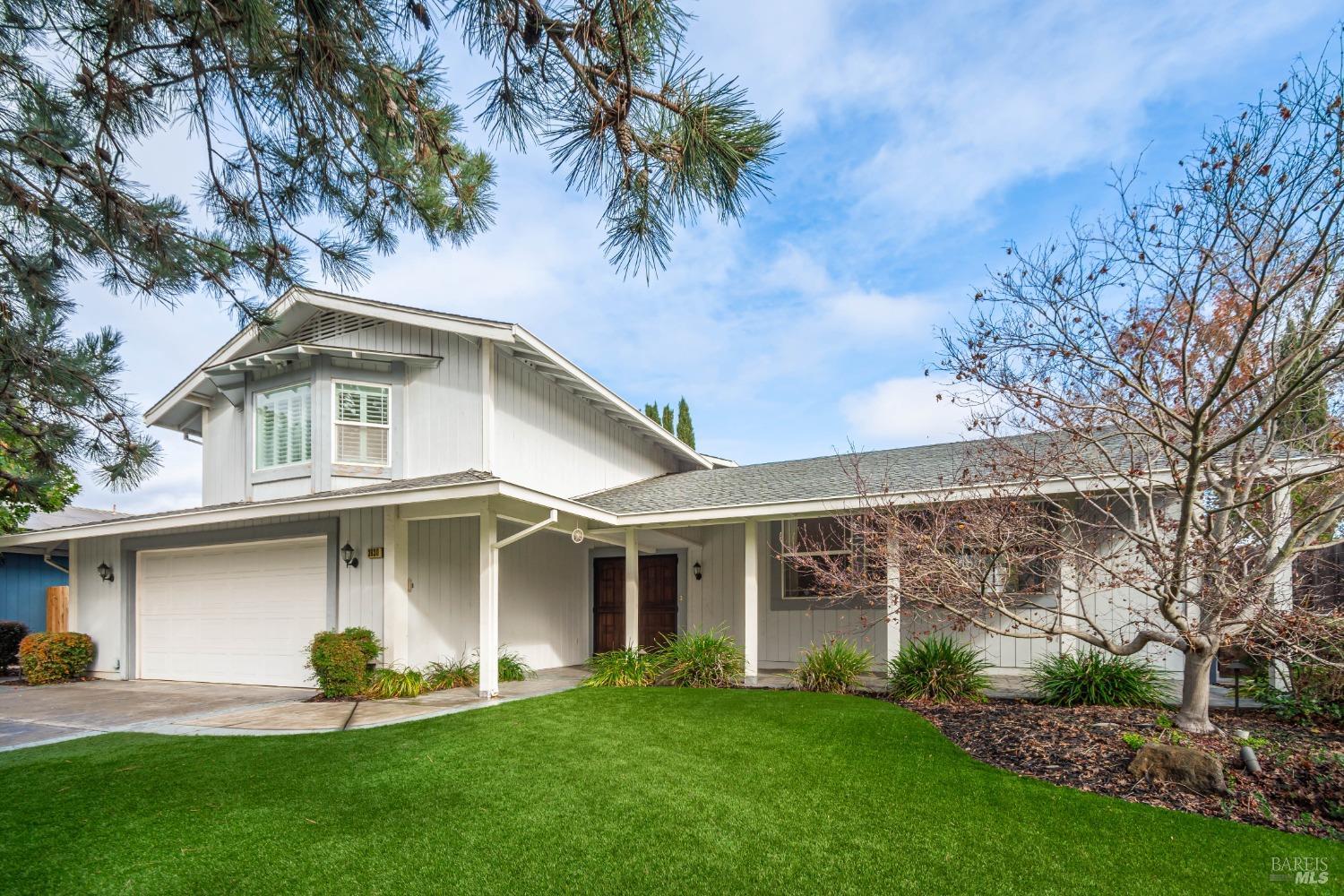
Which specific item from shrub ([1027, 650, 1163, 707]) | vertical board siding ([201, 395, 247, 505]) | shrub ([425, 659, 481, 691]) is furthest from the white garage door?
shrub ([1027, 650, 1163, 707])

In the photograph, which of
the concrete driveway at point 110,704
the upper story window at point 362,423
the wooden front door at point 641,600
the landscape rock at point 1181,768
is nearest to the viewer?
the landscape rock at point 1181,768

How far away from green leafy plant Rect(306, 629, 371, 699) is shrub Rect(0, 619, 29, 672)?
979 cm

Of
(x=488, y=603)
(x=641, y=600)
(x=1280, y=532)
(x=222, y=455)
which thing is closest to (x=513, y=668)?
(x=488, y=603)

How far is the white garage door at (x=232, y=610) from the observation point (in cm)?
1076

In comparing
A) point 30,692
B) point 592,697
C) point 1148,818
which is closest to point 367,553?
point 592,697

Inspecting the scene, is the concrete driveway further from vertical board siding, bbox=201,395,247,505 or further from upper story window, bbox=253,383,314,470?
upper story window, bbox=253,383,314,470

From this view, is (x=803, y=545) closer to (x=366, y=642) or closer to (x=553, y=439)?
(x=553, y=439)

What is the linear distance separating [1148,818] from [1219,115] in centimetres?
441

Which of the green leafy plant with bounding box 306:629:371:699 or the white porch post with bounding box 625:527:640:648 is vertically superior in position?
the white porch post with bounding box 625:527:640:648

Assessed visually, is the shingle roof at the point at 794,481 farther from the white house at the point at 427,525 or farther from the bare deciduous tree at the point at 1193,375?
the bare deciduous tree at the point at 1193,375

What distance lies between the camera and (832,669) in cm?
920

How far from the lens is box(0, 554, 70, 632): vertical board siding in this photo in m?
16.4

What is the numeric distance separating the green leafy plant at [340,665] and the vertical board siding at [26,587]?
1114 centimetres
